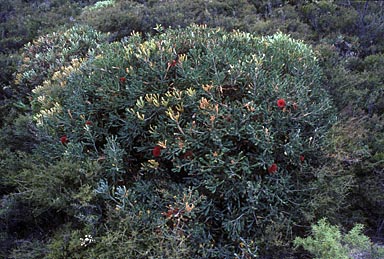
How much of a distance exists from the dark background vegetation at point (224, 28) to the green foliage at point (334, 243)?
0.39 metres

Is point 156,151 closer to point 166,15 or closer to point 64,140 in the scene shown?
point 64,140

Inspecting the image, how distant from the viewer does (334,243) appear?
9.62ft

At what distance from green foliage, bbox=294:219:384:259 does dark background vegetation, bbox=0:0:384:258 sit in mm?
391

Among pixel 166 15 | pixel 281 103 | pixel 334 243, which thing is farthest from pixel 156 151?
pixel 166 15

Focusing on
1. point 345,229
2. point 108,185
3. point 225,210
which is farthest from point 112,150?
point 345,229

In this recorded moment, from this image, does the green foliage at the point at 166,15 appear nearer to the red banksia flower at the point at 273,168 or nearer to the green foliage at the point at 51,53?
the green foliage at the point at 51,53

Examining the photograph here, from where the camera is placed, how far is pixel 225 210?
11.0 ft

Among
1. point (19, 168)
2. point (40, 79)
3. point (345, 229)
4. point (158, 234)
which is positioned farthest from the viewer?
point (40, 79)

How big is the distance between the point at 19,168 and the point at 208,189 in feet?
7.32

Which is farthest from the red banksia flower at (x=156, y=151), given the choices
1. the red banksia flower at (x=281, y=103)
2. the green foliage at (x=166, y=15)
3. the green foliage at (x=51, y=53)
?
the green foliage at (x=166, y=15)

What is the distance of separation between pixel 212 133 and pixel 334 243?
4.34ft

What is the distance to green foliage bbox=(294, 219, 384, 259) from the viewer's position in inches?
115

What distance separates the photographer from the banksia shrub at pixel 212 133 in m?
3.21

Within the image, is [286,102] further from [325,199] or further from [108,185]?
[108,185]
